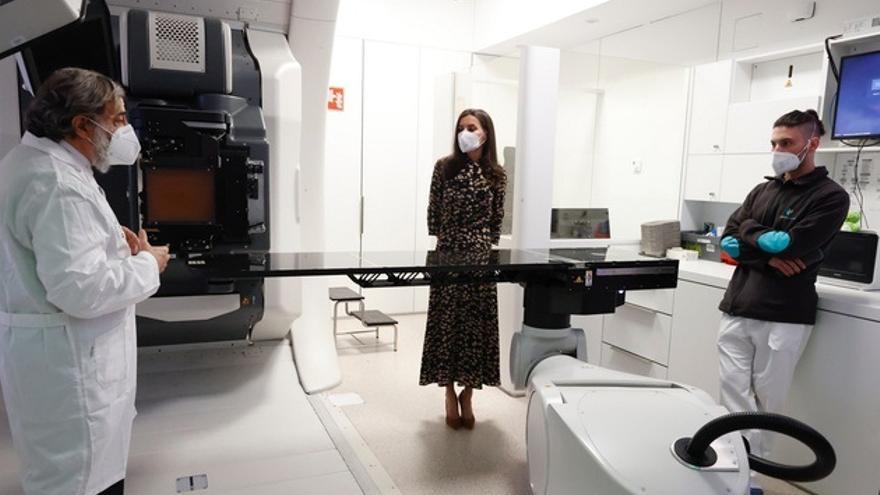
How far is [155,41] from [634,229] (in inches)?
135

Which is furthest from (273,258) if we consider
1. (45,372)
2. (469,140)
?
(469,140)

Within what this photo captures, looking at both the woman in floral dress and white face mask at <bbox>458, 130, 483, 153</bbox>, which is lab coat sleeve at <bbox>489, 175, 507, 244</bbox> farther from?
white face mask at <bbox>458, 130, 483, 153</bbox>

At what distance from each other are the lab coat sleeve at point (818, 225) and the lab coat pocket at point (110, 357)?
7.85ft

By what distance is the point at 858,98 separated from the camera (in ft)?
8.93

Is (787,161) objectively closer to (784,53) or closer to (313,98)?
(784,53)

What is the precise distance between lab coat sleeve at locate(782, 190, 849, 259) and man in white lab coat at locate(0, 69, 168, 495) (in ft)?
7.70

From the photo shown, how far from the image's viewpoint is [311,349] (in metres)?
3.24

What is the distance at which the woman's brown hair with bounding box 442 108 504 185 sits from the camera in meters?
2.82

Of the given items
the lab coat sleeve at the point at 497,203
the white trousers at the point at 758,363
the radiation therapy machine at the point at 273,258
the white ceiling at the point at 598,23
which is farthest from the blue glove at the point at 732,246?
the white ceiling at the point at 598,23

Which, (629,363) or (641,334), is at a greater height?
(641,334)

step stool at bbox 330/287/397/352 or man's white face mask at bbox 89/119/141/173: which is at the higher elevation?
man's white face mask at bbox 89/119/141/173

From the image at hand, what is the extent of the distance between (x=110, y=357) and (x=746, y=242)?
240 centimetres

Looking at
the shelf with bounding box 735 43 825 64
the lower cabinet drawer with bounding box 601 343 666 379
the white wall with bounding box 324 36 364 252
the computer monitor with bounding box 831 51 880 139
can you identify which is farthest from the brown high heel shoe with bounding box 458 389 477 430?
the shelf with bounding box 735 43 825 64

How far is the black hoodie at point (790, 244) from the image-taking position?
2.30 meters
